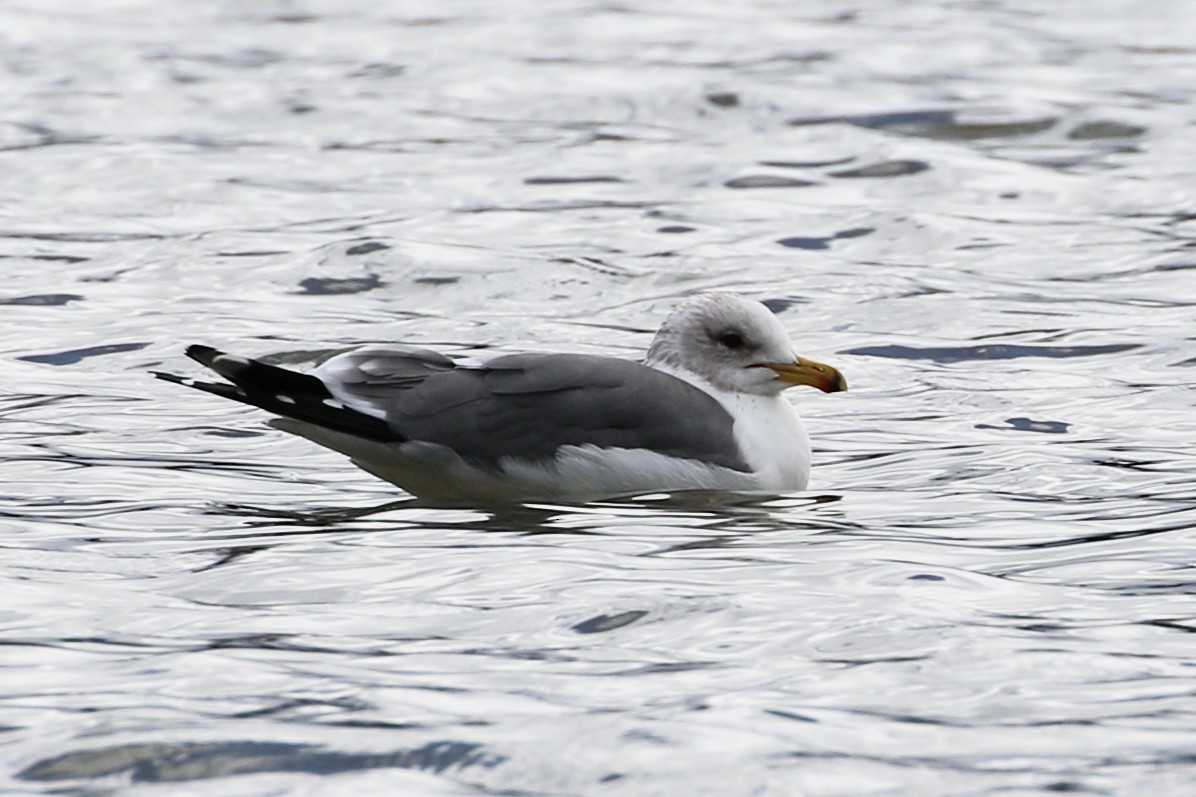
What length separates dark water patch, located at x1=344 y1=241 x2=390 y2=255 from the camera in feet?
38.7

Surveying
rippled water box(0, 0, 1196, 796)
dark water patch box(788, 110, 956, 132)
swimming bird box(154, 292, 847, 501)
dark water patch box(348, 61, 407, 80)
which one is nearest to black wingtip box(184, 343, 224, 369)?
swimming bird box(154, 292, 847, 501)

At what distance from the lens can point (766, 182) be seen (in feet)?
44.9

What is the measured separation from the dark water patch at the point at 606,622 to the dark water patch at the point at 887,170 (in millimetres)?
8360

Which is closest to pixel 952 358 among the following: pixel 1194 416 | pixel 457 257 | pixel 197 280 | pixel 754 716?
pixel 1194 416

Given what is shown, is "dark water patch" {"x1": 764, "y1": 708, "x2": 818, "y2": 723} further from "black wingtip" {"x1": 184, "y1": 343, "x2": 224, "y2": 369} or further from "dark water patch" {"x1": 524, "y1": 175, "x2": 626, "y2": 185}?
"dark water patch" {"x1": 524, "y1": 175, "x2": 626, "y2": 185}

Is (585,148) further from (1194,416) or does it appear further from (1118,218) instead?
(1194,416)

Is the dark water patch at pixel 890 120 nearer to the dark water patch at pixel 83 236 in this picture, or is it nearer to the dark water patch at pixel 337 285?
the dark water patch at pixel 337 285

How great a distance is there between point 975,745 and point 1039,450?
335 centimetres

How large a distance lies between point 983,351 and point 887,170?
4.27 meters

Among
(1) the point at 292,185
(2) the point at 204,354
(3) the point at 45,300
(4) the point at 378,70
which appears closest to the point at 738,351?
(2) the point at 204,354

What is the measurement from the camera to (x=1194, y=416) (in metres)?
8.55

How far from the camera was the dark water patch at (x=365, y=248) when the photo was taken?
464 inches

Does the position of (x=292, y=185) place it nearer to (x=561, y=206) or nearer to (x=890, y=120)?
(x=561, y=206)

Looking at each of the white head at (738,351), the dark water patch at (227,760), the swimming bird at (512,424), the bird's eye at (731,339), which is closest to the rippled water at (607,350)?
the dark water patch at (227,760)
